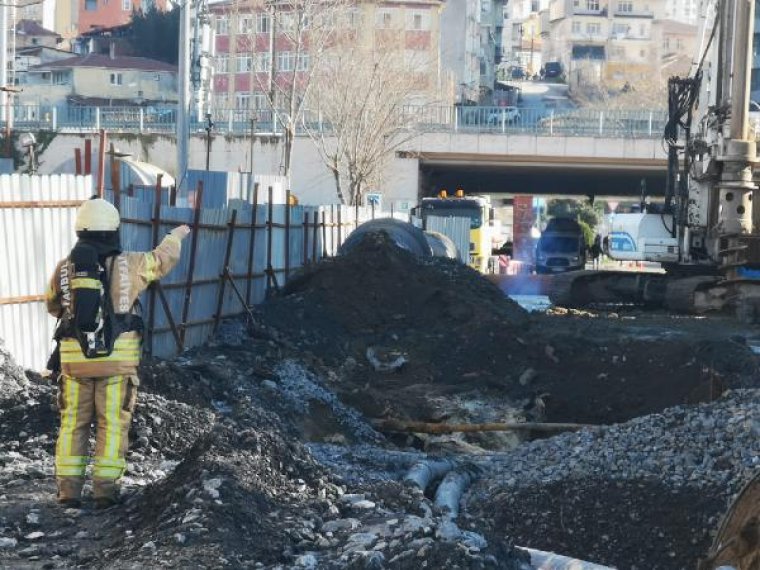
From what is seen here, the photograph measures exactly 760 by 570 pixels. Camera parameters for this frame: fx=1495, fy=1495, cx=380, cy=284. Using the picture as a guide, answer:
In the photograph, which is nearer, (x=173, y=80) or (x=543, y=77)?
(x=173, y=80)

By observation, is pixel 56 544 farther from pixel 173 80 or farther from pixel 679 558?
pixel 173 80

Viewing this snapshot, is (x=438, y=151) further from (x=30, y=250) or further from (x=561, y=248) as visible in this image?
(x=30, y=250)

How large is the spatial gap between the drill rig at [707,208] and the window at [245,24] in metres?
23.4

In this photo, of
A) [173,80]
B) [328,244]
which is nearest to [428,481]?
[328,244]

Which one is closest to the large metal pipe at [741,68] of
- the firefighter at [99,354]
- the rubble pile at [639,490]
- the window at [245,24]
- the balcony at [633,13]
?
the rubble pile at [639,490]

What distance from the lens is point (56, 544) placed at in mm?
8516

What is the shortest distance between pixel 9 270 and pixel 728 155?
1410 centimetres

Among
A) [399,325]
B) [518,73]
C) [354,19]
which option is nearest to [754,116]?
[399,325]

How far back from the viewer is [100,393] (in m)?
9.33

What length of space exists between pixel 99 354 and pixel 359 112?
43084 mm

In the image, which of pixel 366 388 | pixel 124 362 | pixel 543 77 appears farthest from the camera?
pixel 543 77

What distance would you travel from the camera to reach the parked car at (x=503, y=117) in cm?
5471

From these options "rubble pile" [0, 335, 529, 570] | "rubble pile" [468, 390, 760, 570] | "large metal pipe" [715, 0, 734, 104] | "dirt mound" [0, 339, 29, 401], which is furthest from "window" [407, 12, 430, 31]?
"rubble pile" [0, 335, 529, 570]

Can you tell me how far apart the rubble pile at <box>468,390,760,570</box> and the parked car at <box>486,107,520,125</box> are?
A: 143ft
